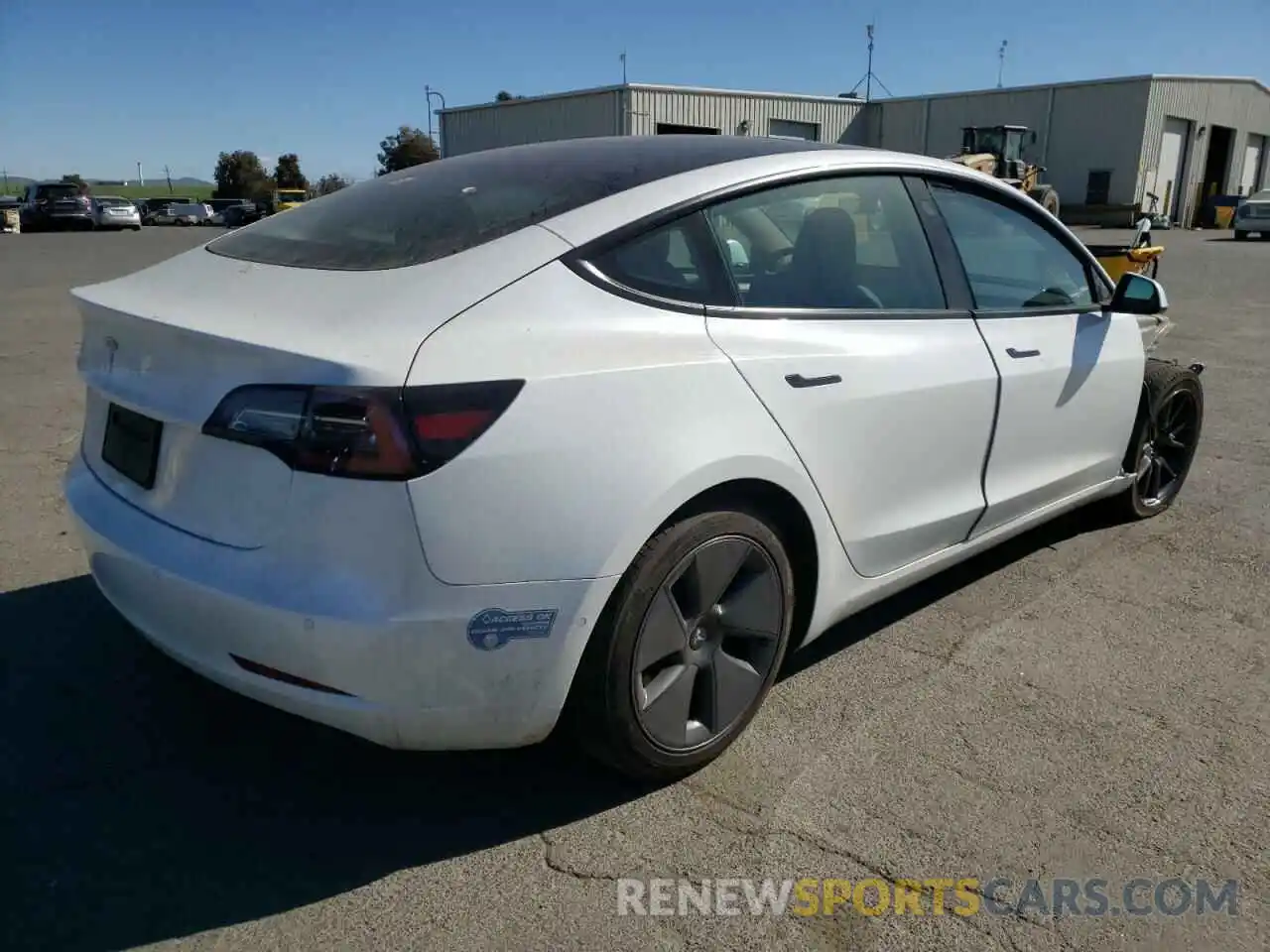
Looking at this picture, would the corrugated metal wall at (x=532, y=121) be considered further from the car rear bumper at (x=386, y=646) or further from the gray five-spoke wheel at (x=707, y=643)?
the car rear bumper at (x=386, y=646)

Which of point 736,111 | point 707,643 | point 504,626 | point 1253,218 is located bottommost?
point 1253,218

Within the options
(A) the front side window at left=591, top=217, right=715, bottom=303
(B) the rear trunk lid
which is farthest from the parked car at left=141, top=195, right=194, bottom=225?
(A) the front side window at left=591, top=217, right=715, bottom=303

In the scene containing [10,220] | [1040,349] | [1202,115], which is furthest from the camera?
[1202,115]

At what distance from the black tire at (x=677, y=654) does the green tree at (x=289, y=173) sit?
85.4 metres

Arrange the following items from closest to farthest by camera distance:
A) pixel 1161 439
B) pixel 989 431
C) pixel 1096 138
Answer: pixel 989 431
pixel 1161 439
pixel 1096 138

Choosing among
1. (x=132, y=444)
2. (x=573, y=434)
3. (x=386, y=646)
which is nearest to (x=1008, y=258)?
(x=573, y=434)

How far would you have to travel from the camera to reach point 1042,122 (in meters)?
42.6

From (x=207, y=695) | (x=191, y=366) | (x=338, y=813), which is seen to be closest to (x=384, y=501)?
(x=191, y=366)

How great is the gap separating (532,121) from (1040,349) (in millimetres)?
42159

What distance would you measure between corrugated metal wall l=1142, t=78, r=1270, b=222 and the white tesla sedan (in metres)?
43.4

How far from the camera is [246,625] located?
2.11 m

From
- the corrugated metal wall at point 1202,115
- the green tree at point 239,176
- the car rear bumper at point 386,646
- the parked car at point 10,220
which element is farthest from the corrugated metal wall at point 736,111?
the green tree at point 239,176

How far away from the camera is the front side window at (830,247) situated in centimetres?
271

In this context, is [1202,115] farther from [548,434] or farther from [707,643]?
[548,434]
